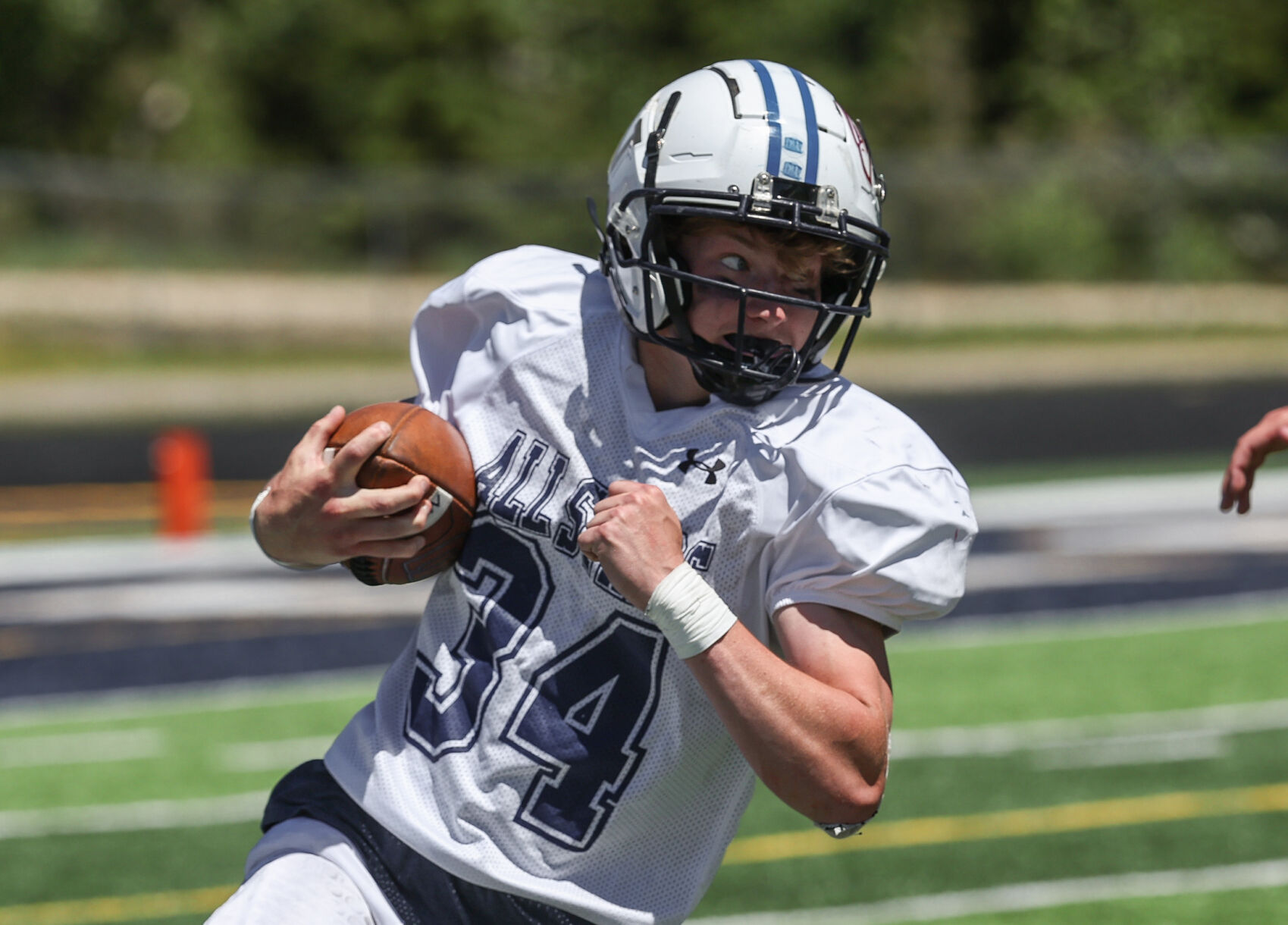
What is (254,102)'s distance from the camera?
29594 millimetres

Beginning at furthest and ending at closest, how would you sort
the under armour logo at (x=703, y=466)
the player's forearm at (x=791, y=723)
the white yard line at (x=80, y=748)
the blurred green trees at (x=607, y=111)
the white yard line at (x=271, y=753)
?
the blurred green trees at (x=607, y=111) → the white yard line at (x=80, y=748) → the white yard line at (x=271, y=753) → the under armour logo at (x=703, y=466) → the player's forearm at (x=791, y=723)

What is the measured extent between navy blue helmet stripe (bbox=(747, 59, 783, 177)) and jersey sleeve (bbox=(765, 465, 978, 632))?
1.58ft

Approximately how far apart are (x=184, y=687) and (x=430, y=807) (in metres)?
5.38

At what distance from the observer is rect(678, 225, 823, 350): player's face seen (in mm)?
2354

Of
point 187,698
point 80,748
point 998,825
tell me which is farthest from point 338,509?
point 187,698

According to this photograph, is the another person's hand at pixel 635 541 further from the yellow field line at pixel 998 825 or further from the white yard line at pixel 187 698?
the white yard line at pixel 187 698

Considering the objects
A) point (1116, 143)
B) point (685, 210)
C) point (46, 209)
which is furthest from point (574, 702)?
point (1116, 143)

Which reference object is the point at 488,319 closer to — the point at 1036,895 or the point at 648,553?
the point at 648,553

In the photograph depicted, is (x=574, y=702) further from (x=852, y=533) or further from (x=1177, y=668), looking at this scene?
(x=1177, y=668)

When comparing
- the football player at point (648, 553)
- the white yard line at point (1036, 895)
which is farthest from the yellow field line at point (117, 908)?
the football player at point (648, 553)

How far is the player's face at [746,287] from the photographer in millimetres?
2354

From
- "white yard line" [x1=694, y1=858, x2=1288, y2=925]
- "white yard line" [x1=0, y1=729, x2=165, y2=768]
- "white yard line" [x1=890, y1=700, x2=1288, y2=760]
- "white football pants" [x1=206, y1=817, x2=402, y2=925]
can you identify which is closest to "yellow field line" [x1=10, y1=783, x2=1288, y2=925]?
"white yard line" [x1=694, y1=858, x2=1288, y2=925]

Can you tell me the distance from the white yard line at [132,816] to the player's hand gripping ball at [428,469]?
3.26 m

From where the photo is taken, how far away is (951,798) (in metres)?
5.53
